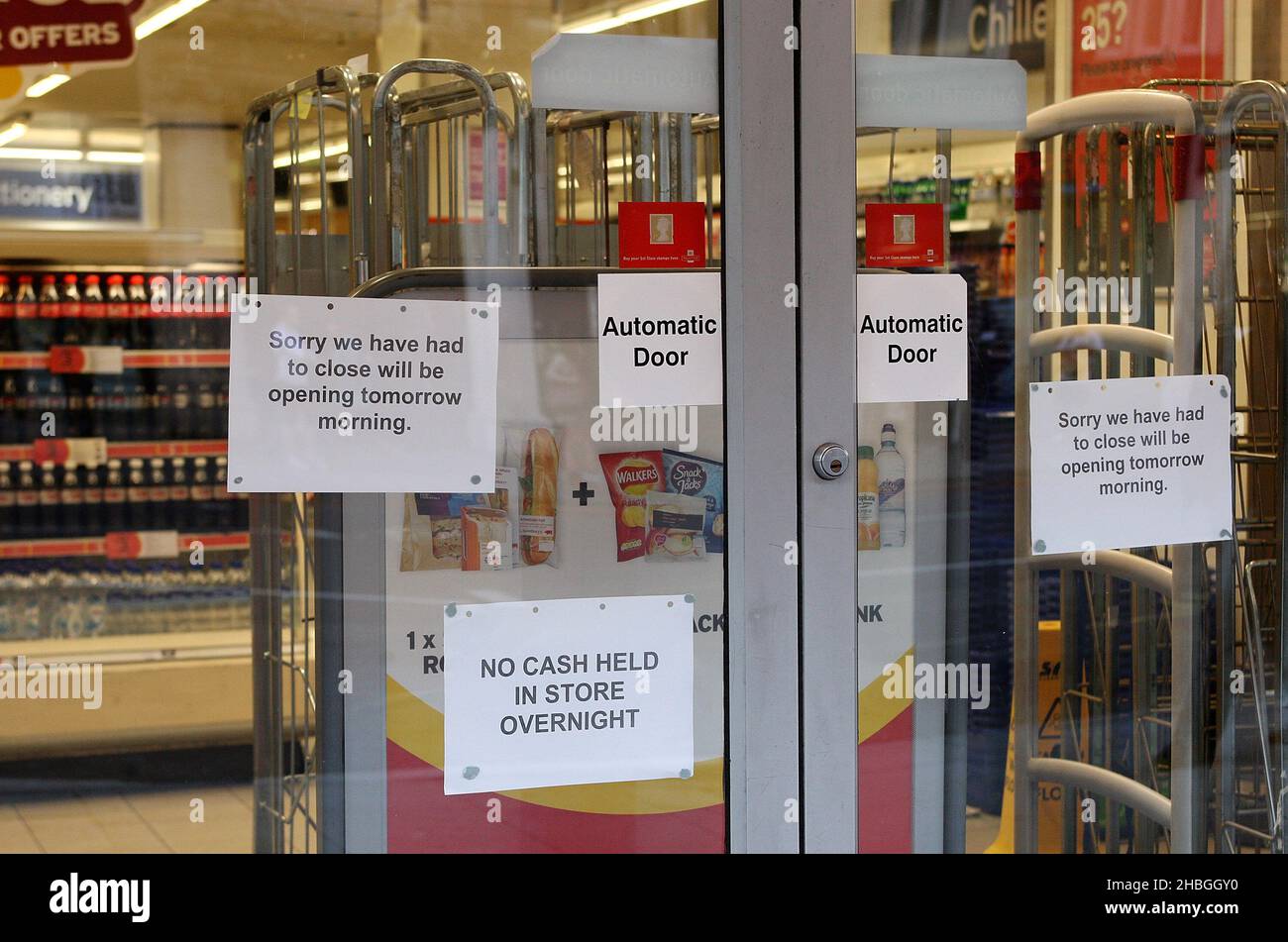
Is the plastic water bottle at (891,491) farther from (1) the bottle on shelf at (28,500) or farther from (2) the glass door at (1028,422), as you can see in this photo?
(1) the bottle on shelf at (28,500)

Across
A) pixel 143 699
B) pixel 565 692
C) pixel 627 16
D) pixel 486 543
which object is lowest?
pixel 143 699

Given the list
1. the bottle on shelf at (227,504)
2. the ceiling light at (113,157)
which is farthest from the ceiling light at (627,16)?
the ceiling light at (113,157)

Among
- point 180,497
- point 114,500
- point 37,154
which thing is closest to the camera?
point 37,154

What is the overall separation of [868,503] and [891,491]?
0.19 ft

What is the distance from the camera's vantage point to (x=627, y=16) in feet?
7.04

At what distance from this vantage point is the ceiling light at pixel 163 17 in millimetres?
2160

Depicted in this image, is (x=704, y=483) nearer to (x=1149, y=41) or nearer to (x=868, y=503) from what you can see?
(x=868, y=503)

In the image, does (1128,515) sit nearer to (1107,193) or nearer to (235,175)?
(1107,193)

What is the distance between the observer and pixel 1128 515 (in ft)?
7.54

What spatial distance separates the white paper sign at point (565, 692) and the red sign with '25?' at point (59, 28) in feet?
3.42

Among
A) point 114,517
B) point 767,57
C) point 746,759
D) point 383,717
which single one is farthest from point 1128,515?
point 114,517

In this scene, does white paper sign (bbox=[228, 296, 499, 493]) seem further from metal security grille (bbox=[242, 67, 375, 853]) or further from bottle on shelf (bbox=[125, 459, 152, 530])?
bottle on shelf (bbox=[125, 459, 152, 530])

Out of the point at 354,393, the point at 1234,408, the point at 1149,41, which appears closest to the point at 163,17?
the point at 354,393

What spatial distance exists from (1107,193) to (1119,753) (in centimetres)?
111
